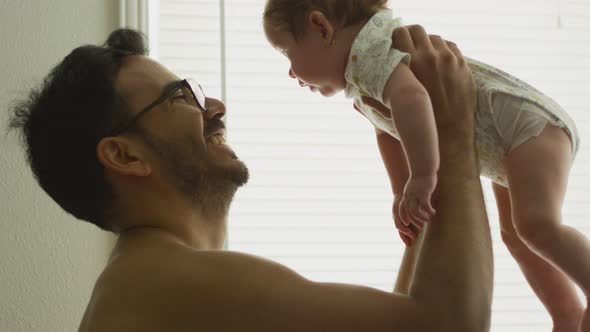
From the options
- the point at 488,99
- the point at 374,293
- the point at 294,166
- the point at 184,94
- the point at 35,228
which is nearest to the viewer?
the point at 374,293

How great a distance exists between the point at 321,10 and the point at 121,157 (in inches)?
17.4

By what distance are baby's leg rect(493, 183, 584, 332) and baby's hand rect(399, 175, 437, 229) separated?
1.00 feet

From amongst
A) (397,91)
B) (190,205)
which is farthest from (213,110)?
(397,91)

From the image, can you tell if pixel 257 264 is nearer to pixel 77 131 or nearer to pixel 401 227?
pixel 401 227

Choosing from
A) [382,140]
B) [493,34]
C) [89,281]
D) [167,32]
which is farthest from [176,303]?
[493,34]

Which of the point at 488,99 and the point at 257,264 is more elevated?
the point at 488,99

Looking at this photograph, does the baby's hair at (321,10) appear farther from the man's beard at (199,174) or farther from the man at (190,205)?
the man's beard at (199,174)

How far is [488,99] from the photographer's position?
117 cm

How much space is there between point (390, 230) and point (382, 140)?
33.0 inches

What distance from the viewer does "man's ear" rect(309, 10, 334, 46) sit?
1.22 m

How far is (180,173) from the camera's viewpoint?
1.23m

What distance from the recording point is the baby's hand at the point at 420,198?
1.02 metres

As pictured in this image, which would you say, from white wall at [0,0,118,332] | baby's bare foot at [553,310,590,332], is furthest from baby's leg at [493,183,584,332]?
white wall at [0,0,118,332]

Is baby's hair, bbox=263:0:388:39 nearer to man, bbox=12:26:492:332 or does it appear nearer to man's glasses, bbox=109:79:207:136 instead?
man, bbox=12:26:492:332
